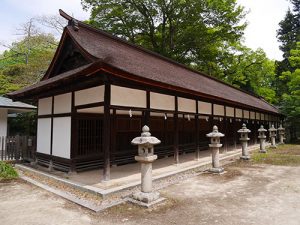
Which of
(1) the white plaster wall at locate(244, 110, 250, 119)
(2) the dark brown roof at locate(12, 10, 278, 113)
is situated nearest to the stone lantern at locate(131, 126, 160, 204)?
(2) the dark brown roof at locate(12, 10, 278, 113)

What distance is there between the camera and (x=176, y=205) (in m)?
5.85

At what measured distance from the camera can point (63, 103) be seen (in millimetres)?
9367

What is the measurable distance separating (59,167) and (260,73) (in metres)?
35.2

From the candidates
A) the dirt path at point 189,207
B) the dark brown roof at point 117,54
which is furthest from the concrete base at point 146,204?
the dark brown roof at point 117,54

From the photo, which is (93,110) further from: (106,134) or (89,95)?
(106,134)

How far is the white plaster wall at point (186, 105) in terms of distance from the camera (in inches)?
437

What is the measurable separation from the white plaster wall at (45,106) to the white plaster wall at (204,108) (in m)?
7.33

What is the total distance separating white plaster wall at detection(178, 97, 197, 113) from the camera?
1110 cm

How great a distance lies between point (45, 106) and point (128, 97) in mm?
4609

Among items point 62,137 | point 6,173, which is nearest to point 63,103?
point 62,137

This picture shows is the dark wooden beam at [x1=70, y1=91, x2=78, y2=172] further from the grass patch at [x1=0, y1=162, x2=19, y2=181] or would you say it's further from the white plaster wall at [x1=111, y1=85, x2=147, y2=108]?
the grass patch at [x1=0, y1=162, x2=19, y2=181]

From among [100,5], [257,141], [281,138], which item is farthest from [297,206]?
[100,5]

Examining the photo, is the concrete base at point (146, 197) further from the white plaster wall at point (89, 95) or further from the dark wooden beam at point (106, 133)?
the white plaster wall at point (89, 95)

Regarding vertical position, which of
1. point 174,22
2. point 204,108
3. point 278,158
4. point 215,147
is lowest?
point 278,158
